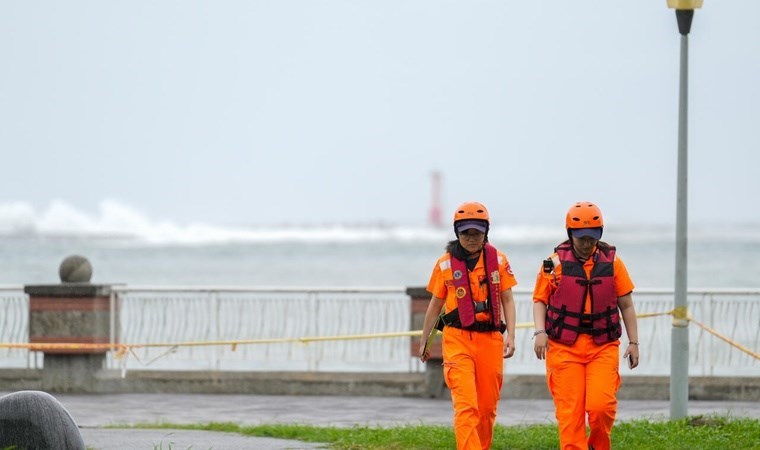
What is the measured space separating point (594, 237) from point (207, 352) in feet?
31.8

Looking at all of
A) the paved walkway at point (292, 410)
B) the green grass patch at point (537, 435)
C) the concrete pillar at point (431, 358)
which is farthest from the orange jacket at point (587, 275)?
the concrete pillar at point (431, 358)

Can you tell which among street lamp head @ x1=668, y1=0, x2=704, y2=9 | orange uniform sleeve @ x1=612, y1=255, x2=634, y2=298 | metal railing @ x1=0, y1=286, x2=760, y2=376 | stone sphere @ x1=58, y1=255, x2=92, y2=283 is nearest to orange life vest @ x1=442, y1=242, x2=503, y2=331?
orange uniform sleeve @ x1=612, y1=255, x2=634, y2=298

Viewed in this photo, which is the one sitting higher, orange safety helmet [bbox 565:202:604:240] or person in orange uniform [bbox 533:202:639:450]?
orange safety helmet [bbox 565:202:604:240]

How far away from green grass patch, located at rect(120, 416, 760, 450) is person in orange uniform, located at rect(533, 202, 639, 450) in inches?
68.4

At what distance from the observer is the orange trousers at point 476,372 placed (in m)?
9.50

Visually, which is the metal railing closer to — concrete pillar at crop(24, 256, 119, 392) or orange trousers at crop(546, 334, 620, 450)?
concrete pillar at crop(24, 256, 119, 392)

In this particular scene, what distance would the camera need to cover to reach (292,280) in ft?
215

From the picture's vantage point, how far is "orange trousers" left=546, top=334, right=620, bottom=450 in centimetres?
925

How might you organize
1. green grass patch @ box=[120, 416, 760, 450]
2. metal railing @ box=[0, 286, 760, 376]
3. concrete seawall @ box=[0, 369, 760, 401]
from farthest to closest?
metal railing @ box=[0, 286, 760, 376] < concrete seawall @ box=[0, 369, 760, 401] < green grass patch @ box=[120, 416, 760, 450]

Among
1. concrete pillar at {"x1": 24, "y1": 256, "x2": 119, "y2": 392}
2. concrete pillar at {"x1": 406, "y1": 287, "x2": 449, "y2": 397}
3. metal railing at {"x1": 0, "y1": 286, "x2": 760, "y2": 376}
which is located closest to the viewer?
concrete pillar at {"x1": 406, "y1": 287, "x2": 449, "y2": 397}

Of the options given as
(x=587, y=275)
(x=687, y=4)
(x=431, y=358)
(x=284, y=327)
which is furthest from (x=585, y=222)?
(x=284, y=327)

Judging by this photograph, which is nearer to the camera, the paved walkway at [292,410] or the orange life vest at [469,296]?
the orange life vest at [469,296]

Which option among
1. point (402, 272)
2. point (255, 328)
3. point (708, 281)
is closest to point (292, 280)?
point (402, 272)

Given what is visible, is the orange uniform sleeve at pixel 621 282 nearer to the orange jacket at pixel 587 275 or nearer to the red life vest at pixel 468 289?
the orange jacket at pixel 587 275
